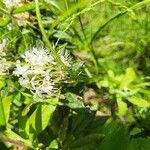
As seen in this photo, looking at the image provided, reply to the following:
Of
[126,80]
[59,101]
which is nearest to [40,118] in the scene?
[59,101]

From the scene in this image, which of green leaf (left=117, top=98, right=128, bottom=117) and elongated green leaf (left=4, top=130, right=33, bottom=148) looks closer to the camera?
elongated green leaf (left=4, top=130, right=33, bottom=148)

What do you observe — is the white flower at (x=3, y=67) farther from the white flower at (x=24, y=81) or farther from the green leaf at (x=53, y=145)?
the green leaf at (x=53, y=145)

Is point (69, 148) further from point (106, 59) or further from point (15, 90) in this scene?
point (106, 59)

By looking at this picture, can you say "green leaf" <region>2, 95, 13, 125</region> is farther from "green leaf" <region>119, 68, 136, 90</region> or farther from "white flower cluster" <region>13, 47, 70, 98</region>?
"green leaf" <region>119, 68, 136, 90</region>

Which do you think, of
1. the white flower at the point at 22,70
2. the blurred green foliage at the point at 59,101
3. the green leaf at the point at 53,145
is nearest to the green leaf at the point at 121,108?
the blurred green foliage at the point at 59,101

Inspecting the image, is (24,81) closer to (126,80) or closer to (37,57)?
(37,57)

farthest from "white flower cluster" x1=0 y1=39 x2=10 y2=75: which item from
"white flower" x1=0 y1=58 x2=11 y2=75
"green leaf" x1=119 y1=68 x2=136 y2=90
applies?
"green leaf" x1=119 y1=68 x2=136 y2=90

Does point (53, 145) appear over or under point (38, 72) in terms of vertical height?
under

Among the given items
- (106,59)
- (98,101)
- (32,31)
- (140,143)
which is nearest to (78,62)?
(32,31)
